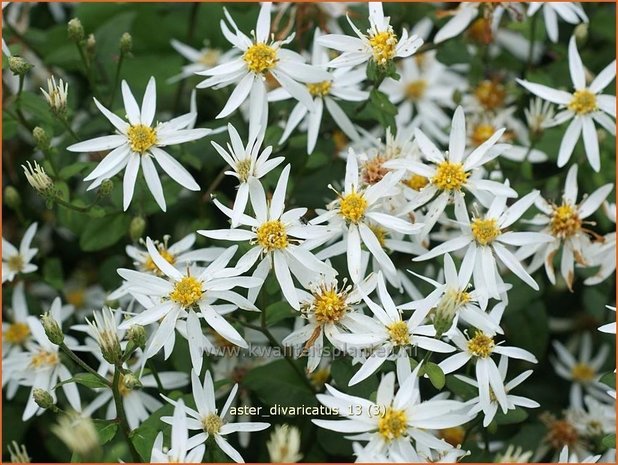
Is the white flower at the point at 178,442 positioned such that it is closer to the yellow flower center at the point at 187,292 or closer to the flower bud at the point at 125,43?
the yellow flower center at the point at 187,292

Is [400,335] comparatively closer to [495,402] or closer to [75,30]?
[495,402]

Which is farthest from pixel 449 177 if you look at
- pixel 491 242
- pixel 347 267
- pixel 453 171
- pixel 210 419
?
pixel 210 419

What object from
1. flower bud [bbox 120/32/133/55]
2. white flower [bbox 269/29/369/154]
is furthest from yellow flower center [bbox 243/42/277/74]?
flower bud [bbox 120/32/133/55]

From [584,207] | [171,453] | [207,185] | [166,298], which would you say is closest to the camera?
[171,453]

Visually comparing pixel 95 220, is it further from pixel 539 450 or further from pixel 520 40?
pixel 520 40

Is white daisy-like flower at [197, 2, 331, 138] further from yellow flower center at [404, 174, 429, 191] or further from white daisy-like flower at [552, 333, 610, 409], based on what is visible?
white daisy-like flower at [552, 333, 610, 409]

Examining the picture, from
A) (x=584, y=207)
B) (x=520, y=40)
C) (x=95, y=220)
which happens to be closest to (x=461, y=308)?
(x=584, y=207)
